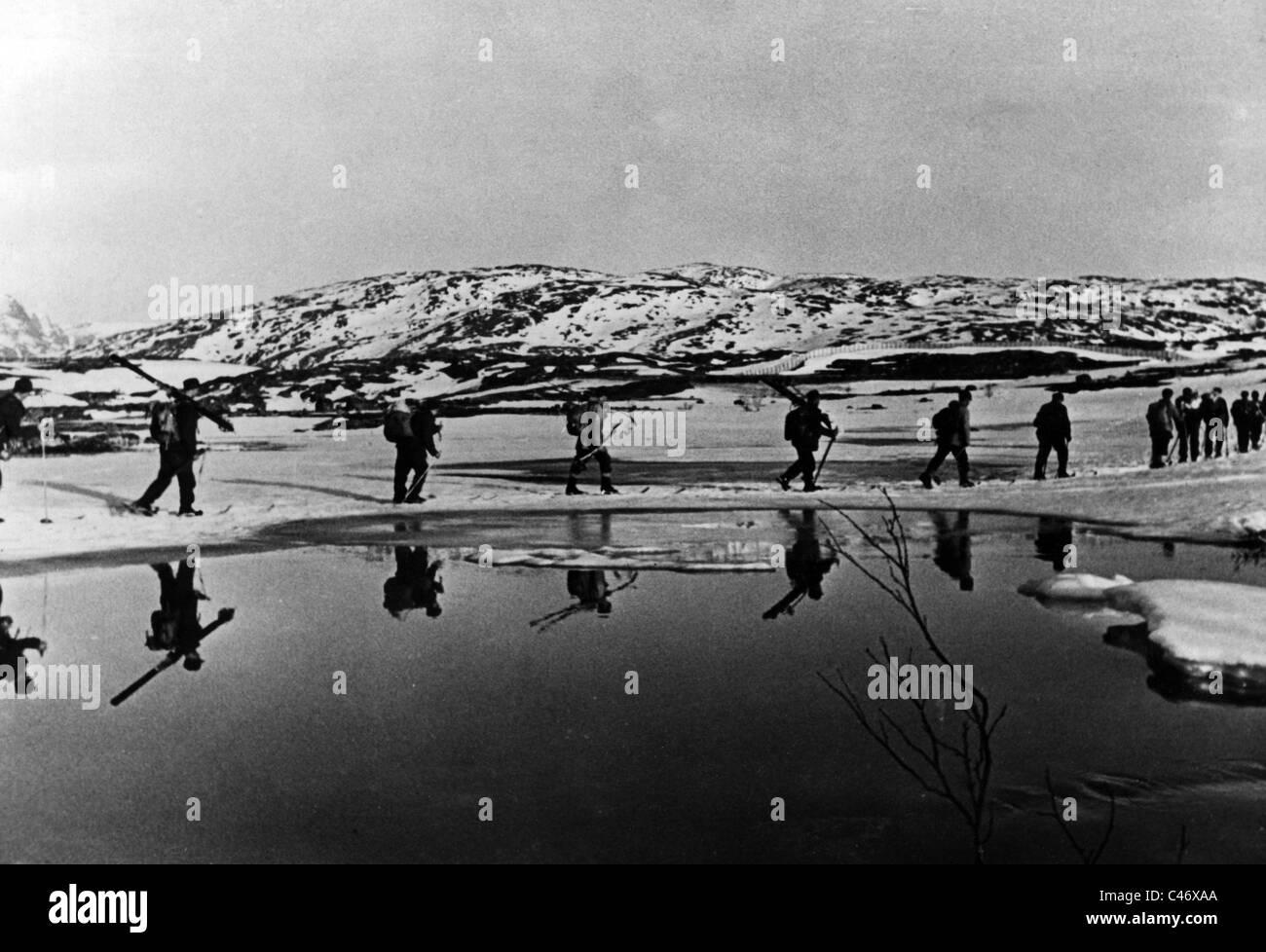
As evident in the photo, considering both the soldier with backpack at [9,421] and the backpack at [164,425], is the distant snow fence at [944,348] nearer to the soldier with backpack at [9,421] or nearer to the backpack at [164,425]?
the backpack at [164,425]

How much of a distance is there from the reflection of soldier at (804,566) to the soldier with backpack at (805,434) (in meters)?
0.16

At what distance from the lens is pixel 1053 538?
476 centimetres

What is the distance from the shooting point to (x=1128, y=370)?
493cm

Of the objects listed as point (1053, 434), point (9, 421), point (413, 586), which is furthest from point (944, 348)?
point (9, 421)

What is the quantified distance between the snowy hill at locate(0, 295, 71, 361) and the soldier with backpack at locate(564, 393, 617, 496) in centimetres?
217

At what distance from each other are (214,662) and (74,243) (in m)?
1.92

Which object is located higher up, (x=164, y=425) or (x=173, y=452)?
(x=164, y=425)

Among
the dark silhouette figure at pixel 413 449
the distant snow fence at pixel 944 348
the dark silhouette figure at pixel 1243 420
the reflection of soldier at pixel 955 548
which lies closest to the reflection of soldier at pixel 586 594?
the dark silhouette figure at pixel 413 449

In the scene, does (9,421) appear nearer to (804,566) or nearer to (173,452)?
(173,452)

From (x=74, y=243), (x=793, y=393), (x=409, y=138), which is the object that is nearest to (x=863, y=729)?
(x=793, y=393)

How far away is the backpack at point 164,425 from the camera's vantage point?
485 centimetres

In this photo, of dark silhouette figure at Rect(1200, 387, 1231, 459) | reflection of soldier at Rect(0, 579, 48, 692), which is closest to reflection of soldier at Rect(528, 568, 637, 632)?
reflection of soldier at Rect(0, 579, 48, 692)

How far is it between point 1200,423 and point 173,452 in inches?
172
